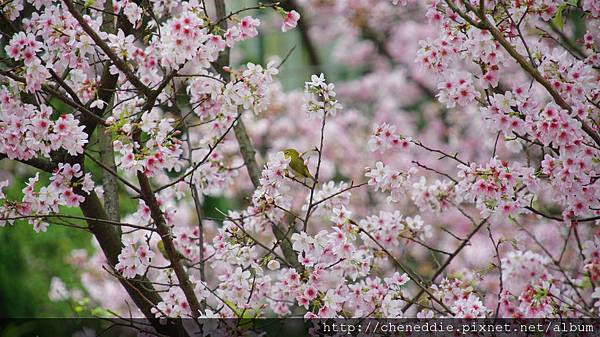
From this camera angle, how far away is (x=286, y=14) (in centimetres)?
219

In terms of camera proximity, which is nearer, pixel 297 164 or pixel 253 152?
pixel 297 164

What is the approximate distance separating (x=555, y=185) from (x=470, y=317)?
476 millimetres

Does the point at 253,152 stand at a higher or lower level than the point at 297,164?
higher

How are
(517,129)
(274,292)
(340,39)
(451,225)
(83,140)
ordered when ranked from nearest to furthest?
(83,140) < (517,129) < (274,292) < (451,225) < (340,39)

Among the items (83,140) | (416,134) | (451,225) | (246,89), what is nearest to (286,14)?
(246,89)

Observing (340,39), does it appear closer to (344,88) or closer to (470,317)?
(344,88)

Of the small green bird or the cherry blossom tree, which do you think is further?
the small green bird

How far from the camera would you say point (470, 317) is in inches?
87.5

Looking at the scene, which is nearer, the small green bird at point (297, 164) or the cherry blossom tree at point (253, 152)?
the cherry blossom tree at point (253, 152)

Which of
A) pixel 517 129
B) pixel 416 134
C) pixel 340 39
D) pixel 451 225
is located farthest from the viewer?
pixel 340 39

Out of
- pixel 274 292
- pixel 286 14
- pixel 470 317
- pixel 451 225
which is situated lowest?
pixel 470 317

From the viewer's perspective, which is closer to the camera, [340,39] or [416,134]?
[416,134]

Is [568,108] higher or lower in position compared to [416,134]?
lower

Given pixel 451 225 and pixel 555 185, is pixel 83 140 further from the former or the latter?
pixel 451 225
